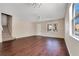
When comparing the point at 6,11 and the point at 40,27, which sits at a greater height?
the point at 6,11

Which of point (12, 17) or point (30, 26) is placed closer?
point (12, 17)

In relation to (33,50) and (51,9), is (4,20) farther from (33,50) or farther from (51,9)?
(33,50)

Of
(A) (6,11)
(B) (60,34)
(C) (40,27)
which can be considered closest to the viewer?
(A) (6,11)

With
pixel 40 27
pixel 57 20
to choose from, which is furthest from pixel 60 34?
pixel 40 27

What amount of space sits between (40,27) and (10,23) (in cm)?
511

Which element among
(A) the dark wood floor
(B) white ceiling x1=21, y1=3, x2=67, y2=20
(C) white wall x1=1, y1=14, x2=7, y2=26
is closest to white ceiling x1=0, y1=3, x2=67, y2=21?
(B) white ceiling x1=21, y1=3, x2=67, y2=20

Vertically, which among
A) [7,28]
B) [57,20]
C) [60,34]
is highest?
[57,20]

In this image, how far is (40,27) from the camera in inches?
480

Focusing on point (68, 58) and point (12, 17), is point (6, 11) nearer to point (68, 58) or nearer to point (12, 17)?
point (12, 17)

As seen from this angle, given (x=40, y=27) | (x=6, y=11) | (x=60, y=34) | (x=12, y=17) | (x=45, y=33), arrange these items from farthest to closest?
1. (x=40, y=27)
2. (x=45, y=33)
3. (x=60, y=34)
4. (x=12, y=17)
5. (x=6, y=11)

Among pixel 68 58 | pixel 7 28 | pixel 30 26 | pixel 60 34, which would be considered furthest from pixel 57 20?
pixel 68 58

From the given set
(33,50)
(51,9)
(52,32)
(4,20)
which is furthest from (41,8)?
(52,32)

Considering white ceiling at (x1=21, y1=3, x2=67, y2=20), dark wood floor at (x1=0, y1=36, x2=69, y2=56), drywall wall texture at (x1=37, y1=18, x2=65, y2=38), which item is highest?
white ceiling at (x1=21, y1=3, x2=67, y2=20)

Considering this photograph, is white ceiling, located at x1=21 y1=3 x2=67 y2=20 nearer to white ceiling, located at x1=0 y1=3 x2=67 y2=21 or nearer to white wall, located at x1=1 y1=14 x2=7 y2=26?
white ceiling, located at x1=0 y1=3 x2=67 y2=21
